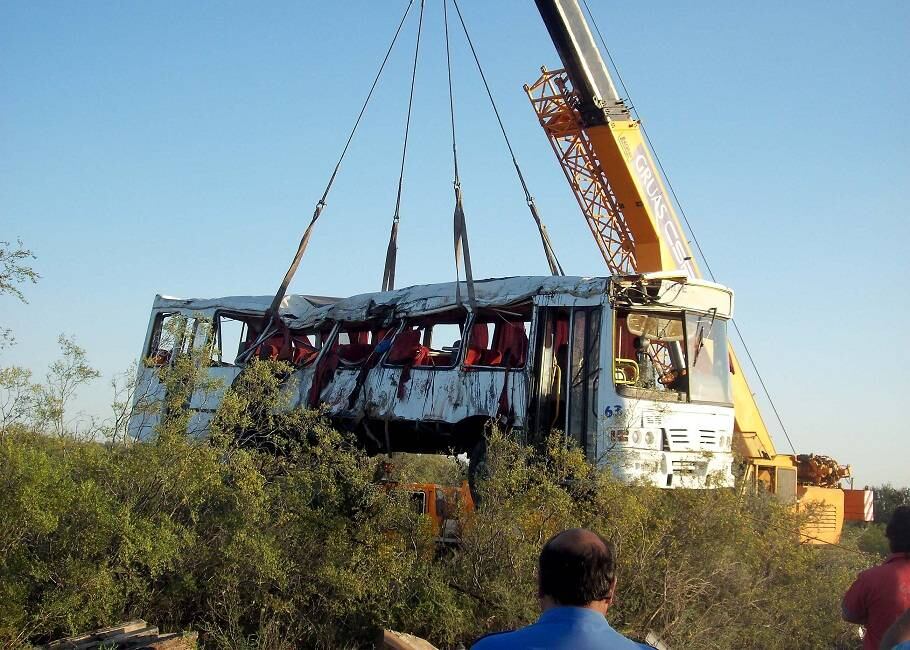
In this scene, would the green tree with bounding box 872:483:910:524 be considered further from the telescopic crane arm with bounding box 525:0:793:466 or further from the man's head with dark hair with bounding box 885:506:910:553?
the man's head with dark hair with bounding box 885:506:910:553

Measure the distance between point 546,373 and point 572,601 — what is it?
24.4 feet

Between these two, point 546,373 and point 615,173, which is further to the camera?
point 615,173

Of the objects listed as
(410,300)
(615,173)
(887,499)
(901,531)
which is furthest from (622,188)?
(887,499)

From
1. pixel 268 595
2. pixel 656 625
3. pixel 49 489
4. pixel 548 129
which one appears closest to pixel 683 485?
pixel 656 625

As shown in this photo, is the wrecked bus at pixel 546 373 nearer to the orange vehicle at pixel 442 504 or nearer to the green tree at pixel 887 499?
the orange vehicle at pixel 442 504

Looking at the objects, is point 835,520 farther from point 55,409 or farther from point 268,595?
point 55,409

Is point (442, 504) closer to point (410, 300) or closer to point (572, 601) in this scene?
point (410, 300)

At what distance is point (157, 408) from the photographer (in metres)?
8.39

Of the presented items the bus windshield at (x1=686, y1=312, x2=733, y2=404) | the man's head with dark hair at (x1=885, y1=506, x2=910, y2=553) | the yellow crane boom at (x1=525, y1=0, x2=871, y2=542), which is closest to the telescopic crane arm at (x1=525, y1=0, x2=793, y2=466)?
the yellow crane boom at (x1=525, y1=0, x2=871, y2=542)

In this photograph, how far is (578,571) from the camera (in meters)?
2.71

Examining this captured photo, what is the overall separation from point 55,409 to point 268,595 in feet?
7.71

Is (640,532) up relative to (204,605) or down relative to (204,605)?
up

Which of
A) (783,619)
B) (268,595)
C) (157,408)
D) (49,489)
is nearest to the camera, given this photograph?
(49,489)

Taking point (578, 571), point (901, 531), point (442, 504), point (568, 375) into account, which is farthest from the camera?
point (442, 504)
